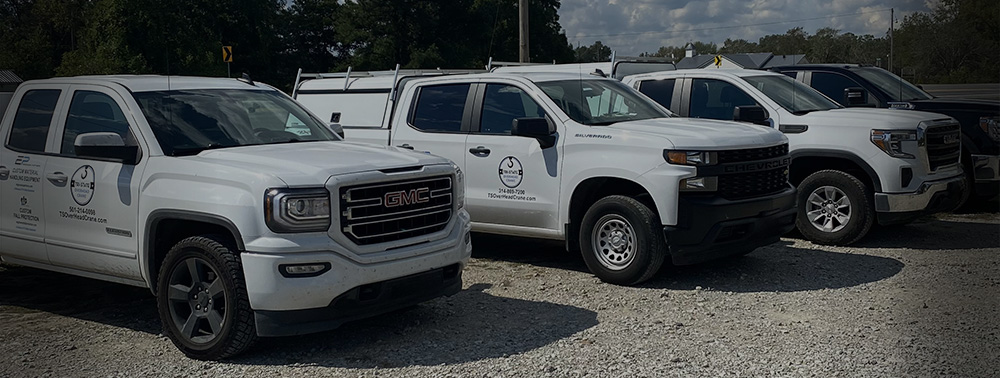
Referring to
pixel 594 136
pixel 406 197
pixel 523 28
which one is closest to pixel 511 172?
pixel 594 136

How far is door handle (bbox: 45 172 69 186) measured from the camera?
6484 millimetres

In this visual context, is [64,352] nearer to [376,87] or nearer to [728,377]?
[728,377]

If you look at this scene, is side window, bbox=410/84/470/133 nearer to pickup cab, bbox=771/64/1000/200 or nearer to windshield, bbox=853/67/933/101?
pickup cab, bbox=771/64/1000/200

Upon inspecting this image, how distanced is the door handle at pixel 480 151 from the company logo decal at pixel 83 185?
3.50m

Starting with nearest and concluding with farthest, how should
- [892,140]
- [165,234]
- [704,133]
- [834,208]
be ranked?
[165,234], [704,133], [892,140], [834,208]

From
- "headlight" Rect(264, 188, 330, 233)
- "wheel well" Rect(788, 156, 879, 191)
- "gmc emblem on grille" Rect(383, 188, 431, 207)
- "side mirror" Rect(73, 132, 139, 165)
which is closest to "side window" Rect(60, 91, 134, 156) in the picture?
"side mirror" Rect(73, 132, 139, 165)

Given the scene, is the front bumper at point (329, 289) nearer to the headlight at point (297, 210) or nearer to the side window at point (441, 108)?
the headlight at point (297, 210)

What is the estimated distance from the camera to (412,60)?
51.1 m

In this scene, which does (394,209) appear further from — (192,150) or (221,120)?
(221,120)

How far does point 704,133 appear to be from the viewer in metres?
7.84

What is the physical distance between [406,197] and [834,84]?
822 cm

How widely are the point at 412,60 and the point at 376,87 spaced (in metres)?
41.5

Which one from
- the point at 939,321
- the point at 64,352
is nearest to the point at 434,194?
the point at 64,352

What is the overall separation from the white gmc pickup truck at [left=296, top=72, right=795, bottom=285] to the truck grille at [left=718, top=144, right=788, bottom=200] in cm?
1
